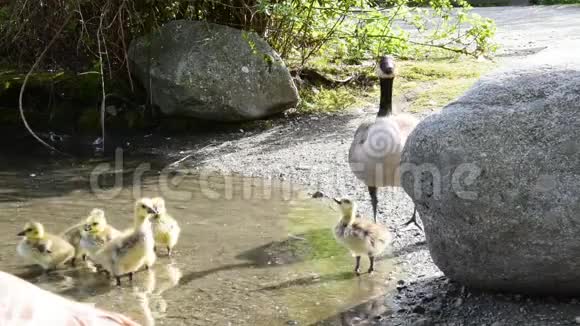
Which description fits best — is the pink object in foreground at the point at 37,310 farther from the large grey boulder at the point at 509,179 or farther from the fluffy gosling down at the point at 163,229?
the fluffy gosling down at the point at 163,229

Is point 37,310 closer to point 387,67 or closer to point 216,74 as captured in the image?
point 387,67

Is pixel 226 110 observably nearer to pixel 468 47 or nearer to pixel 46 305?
pixel 468 47

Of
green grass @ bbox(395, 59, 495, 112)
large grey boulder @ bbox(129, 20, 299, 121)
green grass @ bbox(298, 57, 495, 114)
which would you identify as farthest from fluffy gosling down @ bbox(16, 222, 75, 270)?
green grass @ bbox(395, 59, 495, 112)

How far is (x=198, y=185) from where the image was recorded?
777 centimetres

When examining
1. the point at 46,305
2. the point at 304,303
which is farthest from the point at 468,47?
the point at 46,305

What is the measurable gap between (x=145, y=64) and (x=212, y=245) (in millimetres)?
3922

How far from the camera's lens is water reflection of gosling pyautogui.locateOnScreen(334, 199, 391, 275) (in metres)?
5.47

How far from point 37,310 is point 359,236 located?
3999 millimetres

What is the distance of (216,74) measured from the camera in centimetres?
930

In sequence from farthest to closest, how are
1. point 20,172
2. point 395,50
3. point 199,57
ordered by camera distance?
point 395,50 → point 199,57 → point 20,172

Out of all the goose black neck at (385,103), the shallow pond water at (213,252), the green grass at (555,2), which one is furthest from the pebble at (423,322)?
the green grass at (555,2)

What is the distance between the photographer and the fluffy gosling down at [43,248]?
570 centimetres

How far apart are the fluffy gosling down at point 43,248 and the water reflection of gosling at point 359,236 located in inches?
72.0

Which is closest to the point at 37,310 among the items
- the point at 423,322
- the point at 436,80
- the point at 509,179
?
the point at 509,179
